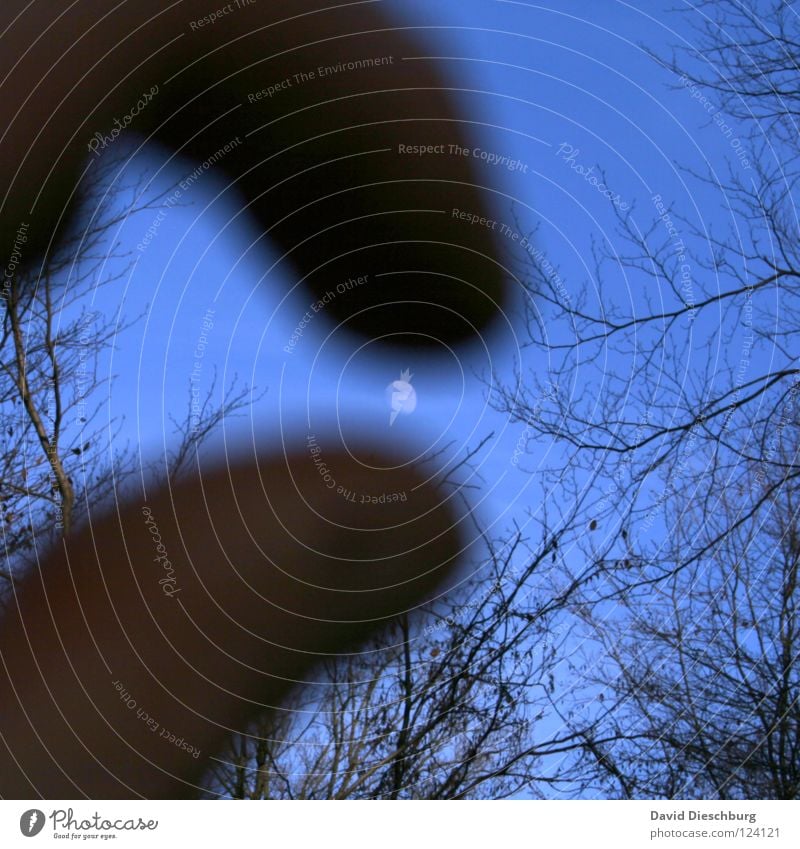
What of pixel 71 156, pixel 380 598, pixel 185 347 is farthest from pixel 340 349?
pixel 71 156

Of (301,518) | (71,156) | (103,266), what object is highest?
(71,156)

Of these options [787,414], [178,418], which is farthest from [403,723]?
[787,414]

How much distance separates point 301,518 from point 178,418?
21.6 inches

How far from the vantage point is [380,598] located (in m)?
3.42
